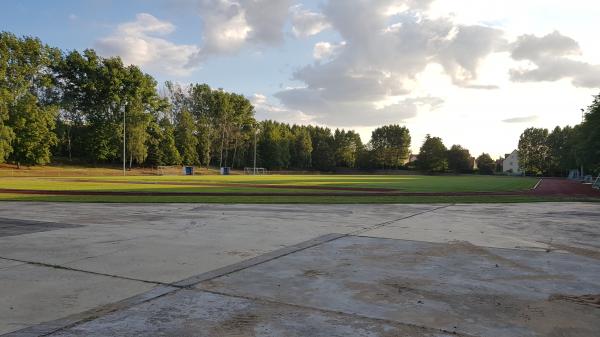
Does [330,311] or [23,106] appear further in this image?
[23,106]

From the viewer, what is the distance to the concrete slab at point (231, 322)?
14.0ft

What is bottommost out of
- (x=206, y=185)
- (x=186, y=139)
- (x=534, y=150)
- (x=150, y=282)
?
(x=206, y=185)

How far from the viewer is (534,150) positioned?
12888cm

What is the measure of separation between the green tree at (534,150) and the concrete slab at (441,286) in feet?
433

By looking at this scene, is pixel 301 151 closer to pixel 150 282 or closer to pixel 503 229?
pixel 503 229

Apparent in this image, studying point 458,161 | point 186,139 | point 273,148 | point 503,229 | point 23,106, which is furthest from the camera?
point 458,161

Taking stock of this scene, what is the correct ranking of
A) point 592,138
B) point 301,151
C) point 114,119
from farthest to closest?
point 301,151 < point 114,119 < point 592,138

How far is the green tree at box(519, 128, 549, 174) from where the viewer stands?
126 metres

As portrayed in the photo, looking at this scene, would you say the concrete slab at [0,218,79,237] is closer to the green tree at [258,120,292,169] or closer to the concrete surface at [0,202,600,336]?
the concrete surface at [0,202,600,336]

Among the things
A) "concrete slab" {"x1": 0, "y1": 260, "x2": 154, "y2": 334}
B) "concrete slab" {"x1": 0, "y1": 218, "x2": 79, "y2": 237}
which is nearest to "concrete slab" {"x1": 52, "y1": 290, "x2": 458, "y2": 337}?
"concrete slab" {"x1": 0, "y1": 260, "x2": 154, "y2": 334}

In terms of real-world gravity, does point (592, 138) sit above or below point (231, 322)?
above

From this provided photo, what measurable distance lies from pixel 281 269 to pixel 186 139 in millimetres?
87761

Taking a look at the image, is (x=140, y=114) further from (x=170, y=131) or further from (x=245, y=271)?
(x=245, y=271)

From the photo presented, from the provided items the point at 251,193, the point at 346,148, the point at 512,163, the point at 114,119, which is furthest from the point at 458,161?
the point at 251,193
